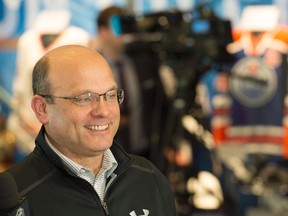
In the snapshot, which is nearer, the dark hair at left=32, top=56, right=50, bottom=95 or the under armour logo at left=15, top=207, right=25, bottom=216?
the under armour logo at left=15, top=207, right=25, bottom=216

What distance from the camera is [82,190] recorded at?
1.75 meters

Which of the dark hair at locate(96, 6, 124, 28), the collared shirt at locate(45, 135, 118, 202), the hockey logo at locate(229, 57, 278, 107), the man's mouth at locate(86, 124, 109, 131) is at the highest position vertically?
the man's mouth at locate(86, 124, 109, 131)

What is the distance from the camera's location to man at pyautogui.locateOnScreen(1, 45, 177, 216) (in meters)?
1.73

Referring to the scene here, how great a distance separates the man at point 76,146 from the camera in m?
1.73

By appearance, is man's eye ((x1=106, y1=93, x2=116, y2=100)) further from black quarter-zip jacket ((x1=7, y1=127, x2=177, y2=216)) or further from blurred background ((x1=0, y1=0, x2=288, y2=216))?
blurred background ((x1=0, y1=0, x2=288, y2=216))

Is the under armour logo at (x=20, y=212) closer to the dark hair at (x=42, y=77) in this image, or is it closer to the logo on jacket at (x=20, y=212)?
the logo on jacket at (x=20, y=212)

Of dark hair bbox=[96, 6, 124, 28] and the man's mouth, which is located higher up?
the man's mouth

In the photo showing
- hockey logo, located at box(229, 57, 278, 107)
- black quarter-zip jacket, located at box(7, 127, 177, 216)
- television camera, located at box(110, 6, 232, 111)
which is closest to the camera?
black quarter-zip jacket, located at box(7, 127, 177, 216)

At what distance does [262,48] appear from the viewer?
5.27m

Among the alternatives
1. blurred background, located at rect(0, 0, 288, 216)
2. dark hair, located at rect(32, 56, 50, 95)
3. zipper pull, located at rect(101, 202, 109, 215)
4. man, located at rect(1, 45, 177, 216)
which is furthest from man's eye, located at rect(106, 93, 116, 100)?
blurred background, located at rect(0, 0, 288, 216)

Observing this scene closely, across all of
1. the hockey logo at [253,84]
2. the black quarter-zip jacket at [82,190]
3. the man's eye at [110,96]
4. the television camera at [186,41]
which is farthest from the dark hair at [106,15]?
the man's eye at [110,96]

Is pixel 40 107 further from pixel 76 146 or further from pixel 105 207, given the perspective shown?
pixel 105 207

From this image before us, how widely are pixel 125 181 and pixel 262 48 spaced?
11.7 feet

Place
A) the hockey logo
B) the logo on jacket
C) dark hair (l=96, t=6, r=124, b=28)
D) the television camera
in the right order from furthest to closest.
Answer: the hockey logo < dark hair (l=96, t=6, r=124, b=28) < the television camera < the logo on jacket
